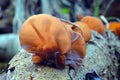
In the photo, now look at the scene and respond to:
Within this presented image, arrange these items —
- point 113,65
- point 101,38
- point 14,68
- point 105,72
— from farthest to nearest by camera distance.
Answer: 1. point 101,38
2. point 113,65
3. point 105,72
4. point 14,68

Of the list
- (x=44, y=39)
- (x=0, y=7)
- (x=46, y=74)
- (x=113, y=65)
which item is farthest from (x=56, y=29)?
(x=0, y=7)

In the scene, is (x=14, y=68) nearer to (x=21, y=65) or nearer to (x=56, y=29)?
(x=21, y=65)

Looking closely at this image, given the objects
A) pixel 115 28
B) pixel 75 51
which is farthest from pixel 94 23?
pixel 75 51

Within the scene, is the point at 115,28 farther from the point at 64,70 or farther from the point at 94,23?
the point at 64,70

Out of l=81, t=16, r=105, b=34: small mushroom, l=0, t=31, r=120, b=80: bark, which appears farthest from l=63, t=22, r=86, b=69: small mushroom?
l=81, t=16, r=105, b=34: small mushroom

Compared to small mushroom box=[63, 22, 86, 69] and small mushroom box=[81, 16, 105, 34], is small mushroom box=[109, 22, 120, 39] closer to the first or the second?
small mushroom box=[81, 16, 105, 34]

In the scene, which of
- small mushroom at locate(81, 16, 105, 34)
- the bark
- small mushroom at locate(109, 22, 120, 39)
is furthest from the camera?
small mushroom at locate(109, 22, 120, 39)

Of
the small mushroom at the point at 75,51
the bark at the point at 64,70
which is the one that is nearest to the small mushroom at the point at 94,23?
the bark at the point at 64,70

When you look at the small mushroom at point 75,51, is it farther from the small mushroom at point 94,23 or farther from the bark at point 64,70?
the small mushroom at point 94,23
